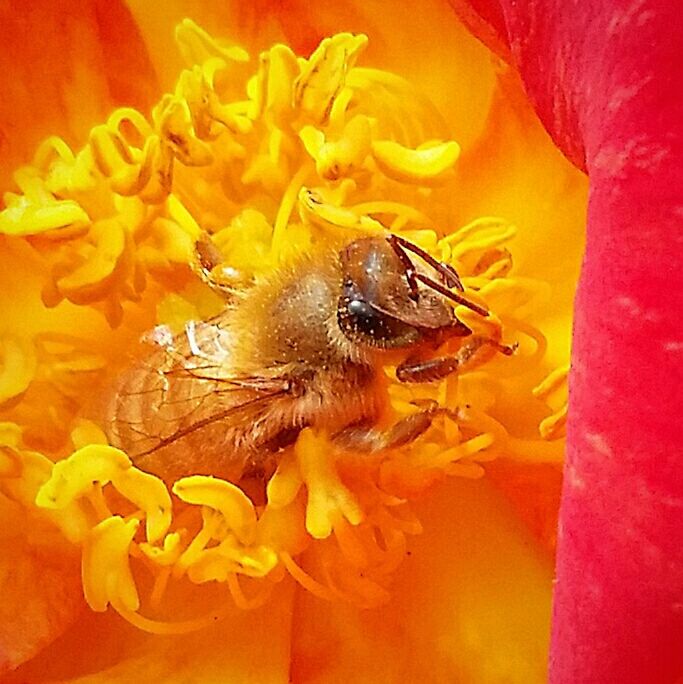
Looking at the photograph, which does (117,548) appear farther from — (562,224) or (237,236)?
(562,224)

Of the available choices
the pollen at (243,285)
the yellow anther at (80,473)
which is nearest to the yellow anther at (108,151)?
the pollen at (243,285)

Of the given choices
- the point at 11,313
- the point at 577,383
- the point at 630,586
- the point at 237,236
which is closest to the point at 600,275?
the point at 577,383

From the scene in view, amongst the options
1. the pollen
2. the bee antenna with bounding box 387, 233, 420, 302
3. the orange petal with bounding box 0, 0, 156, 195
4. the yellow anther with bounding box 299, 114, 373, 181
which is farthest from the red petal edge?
the orange petal with bounding box 0, 0, 156, 195

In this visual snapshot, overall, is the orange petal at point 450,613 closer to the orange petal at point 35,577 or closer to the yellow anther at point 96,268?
the orange petal at point 35,577

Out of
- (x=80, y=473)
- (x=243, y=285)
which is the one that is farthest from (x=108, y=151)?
(x=80, y=473)

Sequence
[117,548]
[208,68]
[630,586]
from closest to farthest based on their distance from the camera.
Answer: [630,586] → [117,548] → [208,68]

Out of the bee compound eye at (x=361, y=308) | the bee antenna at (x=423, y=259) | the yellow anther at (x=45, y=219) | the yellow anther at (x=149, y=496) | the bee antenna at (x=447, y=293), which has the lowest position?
the yellow anther at (x=149, y=496)
